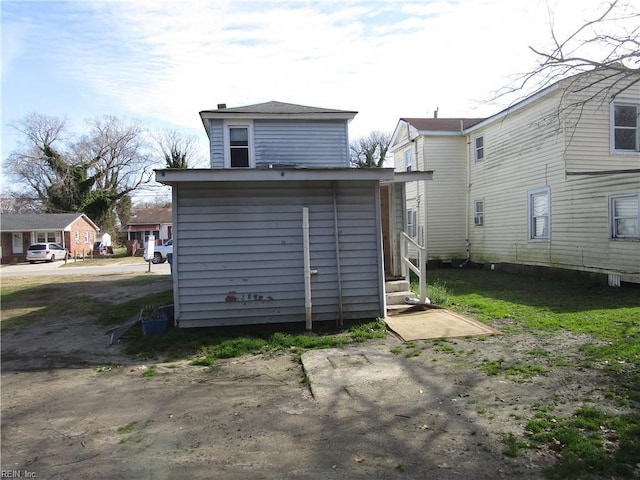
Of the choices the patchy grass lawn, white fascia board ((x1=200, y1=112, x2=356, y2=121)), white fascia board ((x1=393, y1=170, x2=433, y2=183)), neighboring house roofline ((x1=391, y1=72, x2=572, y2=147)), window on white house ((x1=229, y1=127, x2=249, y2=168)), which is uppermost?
neighboring house roofline ((x1=391, y1=72, x2=572, y2=147))

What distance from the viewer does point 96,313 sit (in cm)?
1076

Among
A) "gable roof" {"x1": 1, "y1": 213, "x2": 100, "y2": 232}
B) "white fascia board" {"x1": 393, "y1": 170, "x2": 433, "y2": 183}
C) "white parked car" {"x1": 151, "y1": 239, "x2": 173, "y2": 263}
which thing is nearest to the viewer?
"white fascia board" {"x1": 393, "y1": 170, "x2": 433, "y2": 183}

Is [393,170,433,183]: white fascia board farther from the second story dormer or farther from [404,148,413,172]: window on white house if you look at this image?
[404,148,413,172]: window on white house

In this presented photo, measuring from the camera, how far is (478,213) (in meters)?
18.6

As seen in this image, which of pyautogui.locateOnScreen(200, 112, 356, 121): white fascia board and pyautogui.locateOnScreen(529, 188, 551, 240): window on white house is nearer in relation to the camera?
pyautogui.locateOnScreen(200, 112, 356, 121): white fascia board

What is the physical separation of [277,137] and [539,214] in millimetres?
9064

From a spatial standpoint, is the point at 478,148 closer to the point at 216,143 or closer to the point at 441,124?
the point at 441,124

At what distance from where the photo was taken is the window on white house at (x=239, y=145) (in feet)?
46.3

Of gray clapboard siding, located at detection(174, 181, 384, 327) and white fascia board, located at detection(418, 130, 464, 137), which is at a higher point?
white fascia board, located at detection(418, 130, 464, 137)

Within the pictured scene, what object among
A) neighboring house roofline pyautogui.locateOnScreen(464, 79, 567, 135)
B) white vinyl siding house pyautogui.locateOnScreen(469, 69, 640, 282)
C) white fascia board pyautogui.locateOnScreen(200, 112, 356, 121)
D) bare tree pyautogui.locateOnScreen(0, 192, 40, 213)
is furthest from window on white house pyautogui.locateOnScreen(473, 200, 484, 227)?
bare tree pyautogui.locateOnScreen(0, 192, 40, 213)

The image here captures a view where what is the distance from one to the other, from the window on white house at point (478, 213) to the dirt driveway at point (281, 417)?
12.5 m

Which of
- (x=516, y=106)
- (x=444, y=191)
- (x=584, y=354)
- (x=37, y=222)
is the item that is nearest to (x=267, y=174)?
(x=584, y=354)

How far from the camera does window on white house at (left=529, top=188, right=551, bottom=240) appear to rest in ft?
45.9

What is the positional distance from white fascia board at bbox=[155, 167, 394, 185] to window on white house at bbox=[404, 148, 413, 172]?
1322cm
